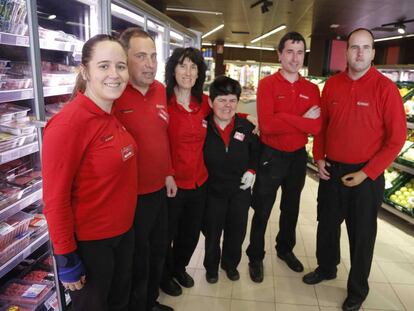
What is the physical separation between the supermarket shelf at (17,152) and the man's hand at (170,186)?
76cm

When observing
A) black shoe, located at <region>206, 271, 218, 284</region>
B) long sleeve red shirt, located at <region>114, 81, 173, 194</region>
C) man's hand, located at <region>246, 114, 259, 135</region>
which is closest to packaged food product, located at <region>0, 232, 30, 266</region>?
long sleeve red shirt, located at <region>114, 81, 173, 194</region>

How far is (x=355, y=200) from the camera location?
88.9 inches

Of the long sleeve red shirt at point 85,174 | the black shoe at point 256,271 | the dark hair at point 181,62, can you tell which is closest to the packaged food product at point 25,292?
the long sleeve red shirt at point 85,174

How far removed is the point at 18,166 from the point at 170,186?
0.94 m

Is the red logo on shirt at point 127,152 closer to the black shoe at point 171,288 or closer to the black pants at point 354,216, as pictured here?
the black shoe at point 171,288

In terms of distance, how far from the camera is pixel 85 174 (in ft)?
4.37

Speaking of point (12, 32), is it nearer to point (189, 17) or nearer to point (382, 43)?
point (189, 17)

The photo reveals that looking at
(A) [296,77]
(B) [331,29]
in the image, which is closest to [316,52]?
(B) [331,29]

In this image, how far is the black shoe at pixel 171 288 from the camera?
97.6 inches

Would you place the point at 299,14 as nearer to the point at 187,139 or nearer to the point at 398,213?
the point at 398,213

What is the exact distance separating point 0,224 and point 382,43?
1838cm

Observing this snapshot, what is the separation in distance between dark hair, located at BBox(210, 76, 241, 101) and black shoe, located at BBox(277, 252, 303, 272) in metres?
1.59

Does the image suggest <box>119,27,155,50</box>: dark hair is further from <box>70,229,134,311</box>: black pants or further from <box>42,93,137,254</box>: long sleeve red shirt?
<box>70,229,134,311</box>: black pants

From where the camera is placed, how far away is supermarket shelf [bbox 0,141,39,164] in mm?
1588
